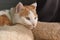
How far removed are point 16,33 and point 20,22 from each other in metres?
0.16

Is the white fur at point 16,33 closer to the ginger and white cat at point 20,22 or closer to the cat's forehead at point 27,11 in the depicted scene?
the ginger and white cat at point 20,22

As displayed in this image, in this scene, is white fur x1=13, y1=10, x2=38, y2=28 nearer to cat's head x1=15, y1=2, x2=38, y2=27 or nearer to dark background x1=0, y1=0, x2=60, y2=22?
cat's head x1=15, y1=2, x2=38, y2=27

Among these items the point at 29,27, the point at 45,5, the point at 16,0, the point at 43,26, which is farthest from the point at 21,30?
the point at 16,0

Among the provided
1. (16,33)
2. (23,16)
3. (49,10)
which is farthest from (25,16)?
(49,10)

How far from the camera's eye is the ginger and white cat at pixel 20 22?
116 cm

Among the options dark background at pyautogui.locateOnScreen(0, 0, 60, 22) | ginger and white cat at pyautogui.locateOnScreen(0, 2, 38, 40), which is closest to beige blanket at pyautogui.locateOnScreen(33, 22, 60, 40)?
ginger and white cat at pyautogui.locateOnScreen(0, 2, 38, 40)

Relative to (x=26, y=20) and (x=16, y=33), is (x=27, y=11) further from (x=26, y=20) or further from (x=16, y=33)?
(x=16, y=33)

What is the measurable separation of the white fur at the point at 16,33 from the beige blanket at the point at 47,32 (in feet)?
0.21

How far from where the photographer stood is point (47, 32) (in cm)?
131

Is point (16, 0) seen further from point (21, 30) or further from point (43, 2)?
point (21, 30)

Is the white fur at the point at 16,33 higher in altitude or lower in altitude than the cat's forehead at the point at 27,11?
lower

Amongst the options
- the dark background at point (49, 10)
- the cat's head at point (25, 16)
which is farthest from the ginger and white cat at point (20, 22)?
the dark background at point (49, 10)

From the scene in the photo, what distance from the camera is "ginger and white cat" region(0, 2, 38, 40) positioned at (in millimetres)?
1162

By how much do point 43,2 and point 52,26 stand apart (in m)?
0.35
